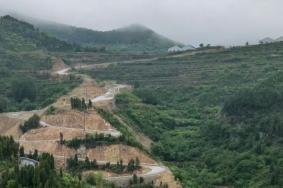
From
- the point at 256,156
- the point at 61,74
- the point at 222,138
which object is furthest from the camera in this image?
the point at 61,74

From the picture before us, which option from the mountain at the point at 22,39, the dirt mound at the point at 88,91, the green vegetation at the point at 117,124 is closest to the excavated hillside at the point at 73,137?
the green vegetation at the point at 117,124

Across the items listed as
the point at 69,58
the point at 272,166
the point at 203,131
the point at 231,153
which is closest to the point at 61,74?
the point at 69,58

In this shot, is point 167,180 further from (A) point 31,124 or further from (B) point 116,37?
(B) point 116,37

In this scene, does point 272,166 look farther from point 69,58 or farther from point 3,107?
point 69,58

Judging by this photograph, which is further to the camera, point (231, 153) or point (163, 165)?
point (231, 153)

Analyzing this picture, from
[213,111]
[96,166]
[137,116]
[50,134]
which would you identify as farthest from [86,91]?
[96,166]

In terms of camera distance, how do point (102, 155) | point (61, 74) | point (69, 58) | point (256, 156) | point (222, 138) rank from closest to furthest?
point (102, 155)
point (256, 156)
point (222, 138)
point (61, 74)
point (69, 58)
